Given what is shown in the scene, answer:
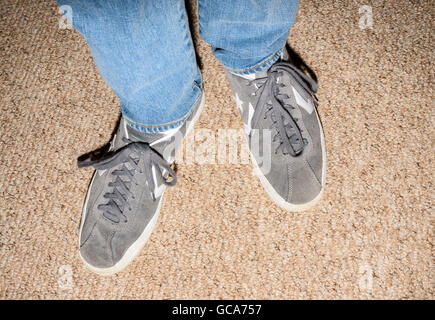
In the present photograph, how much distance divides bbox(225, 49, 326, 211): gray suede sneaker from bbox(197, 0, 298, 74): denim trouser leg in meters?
0.06

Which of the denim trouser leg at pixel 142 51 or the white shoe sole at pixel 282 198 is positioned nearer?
the denim trouser leg at pixel 142 51

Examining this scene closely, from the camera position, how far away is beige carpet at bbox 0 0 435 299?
639mm

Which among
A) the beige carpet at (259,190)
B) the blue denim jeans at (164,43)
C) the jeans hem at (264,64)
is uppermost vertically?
the blue denim jeans at (164,43)

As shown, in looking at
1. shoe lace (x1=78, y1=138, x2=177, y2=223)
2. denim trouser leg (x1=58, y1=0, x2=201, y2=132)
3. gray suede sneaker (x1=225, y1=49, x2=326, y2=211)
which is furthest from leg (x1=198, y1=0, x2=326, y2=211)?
shoe lace (x1=78, y1=138, x2=177, y2=223)

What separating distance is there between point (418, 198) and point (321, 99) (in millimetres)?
306

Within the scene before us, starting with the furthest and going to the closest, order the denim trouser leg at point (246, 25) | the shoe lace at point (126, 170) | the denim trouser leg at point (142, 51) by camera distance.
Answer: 1. the shoe lace at point (126, 170)
2. the denim trouser leg at point (246, 25)
3. the denim trouser leg at point (142, 51)

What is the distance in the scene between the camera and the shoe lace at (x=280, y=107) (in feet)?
2.17

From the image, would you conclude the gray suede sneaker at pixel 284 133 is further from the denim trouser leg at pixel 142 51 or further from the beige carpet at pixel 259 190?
the denim trouser leg at pixel 142 51

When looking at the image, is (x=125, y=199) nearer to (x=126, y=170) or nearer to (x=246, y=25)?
(x=126, y=170)

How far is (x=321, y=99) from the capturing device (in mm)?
765

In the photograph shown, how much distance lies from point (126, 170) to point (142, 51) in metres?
0.27

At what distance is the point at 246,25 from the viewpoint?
21.9 inches

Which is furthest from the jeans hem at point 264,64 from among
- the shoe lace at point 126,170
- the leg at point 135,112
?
the shoe lace at point 126,170

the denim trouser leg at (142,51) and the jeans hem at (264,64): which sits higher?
the denim trouser leg at (142,51)
